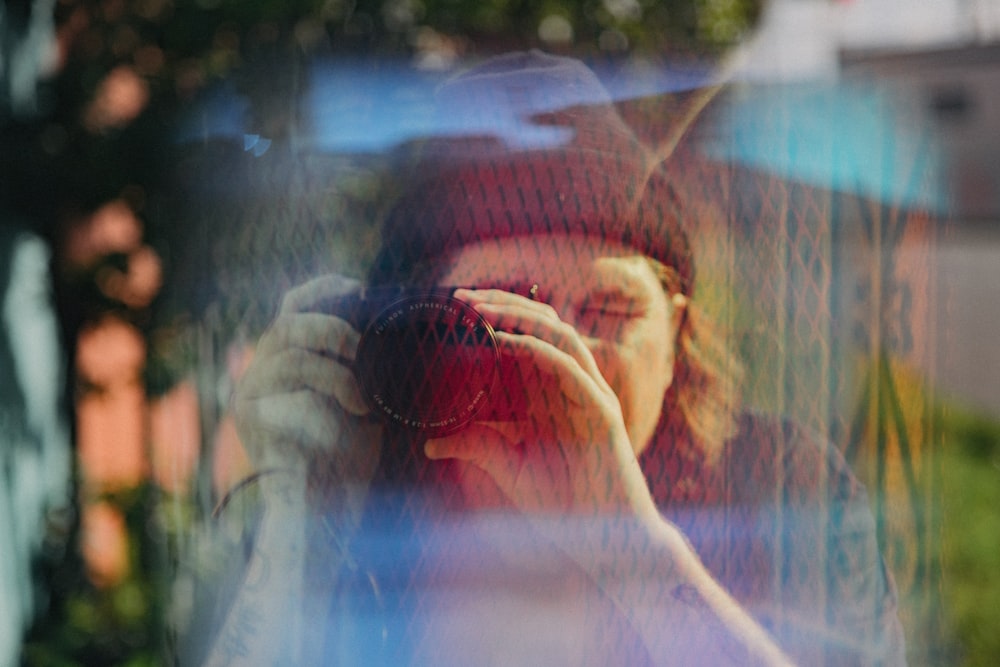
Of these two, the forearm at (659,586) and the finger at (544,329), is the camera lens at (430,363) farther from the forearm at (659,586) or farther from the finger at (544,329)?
the forearm at (659,586)

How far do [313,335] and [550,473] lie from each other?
9.6 inches

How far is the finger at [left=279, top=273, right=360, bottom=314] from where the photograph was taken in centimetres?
79

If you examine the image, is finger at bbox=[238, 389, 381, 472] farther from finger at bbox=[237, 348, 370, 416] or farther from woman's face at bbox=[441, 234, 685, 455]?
woman's face at bbox=[441, 234, 685, 455]

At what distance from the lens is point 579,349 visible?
77 centimetres

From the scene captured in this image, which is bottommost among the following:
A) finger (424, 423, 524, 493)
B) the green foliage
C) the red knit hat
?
the green foliage

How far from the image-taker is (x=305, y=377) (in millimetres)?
787

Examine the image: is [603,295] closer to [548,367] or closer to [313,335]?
[548,367]

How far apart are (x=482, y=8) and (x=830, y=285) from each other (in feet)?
2.11

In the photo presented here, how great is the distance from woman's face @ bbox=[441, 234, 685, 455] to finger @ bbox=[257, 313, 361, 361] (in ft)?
0.32

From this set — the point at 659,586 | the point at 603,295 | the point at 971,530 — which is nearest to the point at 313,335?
the point at 603,295

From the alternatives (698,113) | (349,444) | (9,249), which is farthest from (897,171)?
(9,249)

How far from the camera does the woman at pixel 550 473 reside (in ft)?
2.54

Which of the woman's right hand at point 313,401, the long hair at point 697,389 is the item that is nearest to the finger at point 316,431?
the woman's right hand at point 313,401

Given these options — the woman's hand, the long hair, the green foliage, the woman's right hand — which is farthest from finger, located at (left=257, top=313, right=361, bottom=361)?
the green foliage
